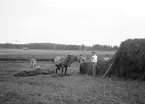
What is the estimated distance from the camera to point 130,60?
602 inches

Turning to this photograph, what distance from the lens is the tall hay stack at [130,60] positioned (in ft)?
48.0

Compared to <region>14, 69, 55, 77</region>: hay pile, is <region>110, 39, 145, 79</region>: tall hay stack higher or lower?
higher

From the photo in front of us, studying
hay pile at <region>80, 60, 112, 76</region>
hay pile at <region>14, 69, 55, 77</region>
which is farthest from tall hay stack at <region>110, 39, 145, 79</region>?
hay pile at <region>14, 69, 55, 77</region>

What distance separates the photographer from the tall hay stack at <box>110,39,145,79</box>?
14636 millimetres

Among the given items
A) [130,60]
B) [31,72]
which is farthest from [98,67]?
[31,72]

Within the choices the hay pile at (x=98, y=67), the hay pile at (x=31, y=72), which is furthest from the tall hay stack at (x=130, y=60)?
the hay pile at (x=31, y=72)

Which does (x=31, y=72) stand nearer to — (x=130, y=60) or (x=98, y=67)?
(x=98, y=67)

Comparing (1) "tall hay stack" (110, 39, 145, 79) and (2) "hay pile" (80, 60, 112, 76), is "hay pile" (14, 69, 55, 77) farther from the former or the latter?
(1) "tall hay stack" (110, 39, 145, 79)

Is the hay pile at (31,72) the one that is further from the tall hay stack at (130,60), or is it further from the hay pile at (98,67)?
the tall hay stack at (130,60)

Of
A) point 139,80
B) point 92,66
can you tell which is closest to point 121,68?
point 139,80

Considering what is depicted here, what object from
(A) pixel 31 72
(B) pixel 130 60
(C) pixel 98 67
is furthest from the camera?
(C) pixel 98 67

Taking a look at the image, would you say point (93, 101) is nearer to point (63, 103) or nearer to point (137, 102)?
point (63, 103)

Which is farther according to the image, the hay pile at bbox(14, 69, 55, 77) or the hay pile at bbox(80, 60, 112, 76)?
the hay pile at bbox(80, 60, 112, 76)

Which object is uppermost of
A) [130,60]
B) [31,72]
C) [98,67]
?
[130,60]
